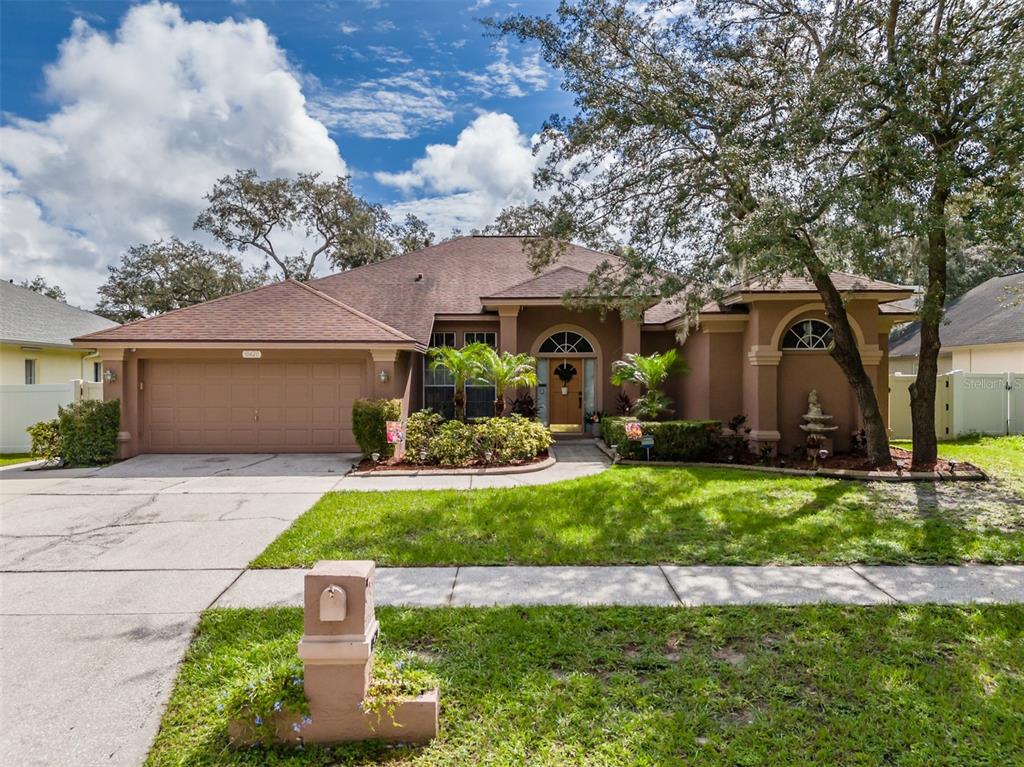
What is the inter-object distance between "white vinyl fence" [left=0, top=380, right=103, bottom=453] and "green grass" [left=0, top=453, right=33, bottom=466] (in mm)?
330

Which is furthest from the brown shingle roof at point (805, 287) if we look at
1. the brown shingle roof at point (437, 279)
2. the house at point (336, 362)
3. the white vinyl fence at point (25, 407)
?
the white vinyl fence at point (25, 407)

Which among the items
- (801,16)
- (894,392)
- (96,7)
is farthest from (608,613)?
(894,392)

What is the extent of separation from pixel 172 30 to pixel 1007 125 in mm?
13195

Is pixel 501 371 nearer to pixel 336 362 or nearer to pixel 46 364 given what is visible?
pixel 336 362

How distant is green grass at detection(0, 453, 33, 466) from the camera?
12.6 metres

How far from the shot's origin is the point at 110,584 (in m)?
5.07

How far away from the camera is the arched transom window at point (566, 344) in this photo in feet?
49.8

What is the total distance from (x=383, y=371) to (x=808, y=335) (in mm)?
9296

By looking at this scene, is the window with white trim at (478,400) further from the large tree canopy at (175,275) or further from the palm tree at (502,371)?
the large tree canopy at (175,275)

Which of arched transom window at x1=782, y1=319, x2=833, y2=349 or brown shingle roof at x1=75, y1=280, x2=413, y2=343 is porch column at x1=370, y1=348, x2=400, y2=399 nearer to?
brown shingle roof at x1=75, y1=280, x2=413, y2=343

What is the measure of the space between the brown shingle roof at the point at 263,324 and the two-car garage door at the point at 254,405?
0.74 meters

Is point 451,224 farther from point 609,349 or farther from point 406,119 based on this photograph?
point 609,349

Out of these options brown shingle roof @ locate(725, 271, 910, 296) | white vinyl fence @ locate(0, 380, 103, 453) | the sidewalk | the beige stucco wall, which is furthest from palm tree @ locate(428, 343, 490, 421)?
the beige stucco wall

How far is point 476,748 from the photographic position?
2867 mm
